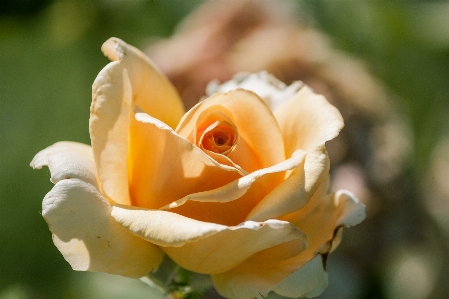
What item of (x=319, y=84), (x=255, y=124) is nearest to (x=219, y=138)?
(x=255, y=124)

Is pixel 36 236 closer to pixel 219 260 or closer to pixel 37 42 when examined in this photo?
pixel 37 42

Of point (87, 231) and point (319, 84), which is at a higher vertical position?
point (87, 231)

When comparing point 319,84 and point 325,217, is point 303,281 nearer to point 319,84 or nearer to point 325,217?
point 325,217

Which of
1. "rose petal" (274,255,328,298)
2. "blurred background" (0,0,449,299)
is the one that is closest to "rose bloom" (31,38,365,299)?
"rose petal" (274,255,328,298)

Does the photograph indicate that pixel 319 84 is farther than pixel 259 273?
Yes

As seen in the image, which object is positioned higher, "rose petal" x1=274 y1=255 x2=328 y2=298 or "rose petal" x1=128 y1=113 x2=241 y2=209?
"rose petal" x1=128 y1=113 x2=241 y2=209

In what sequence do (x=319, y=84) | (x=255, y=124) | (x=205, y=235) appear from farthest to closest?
(x=319, y=84), (x=255, y=124), (x=205, y=235)

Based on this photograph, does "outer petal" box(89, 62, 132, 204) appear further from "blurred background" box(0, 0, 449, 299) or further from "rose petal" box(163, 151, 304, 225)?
"blurred background" box(0, 0, 449, 299)
